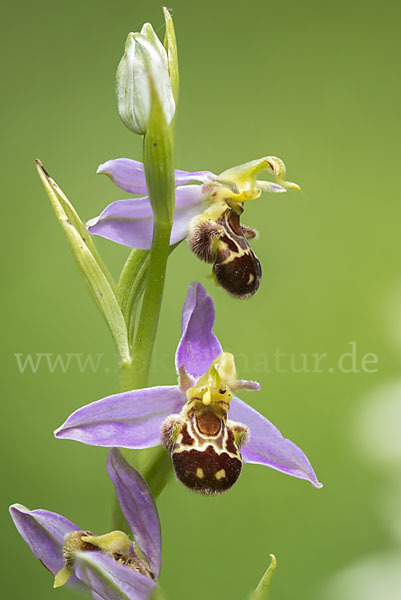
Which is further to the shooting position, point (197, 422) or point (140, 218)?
point (140, 218)

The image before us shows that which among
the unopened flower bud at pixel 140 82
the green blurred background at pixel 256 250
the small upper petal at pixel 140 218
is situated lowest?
the green blurred background at pixel 256 250

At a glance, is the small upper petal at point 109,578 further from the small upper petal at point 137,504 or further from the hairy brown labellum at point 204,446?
the hairy brown labellum at point 204,446

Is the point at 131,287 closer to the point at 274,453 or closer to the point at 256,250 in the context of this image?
the point at 274,453

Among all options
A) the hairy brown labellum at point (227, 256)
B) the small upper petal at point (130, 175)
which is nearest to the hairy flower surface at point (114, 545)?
the hairy brown labellum at point (227, 256)

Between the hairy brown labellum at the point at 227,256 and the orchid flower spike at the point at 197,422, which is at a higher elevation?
the hairy brown labellum at the point at 227,256

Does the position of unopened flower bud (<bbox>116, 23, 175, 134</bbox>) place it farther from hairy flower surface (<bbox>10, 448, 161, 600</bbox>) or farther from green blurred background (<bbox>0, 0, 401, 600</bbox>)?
green blurred background (<bbox>0, 0, 401, 600</bbox>)

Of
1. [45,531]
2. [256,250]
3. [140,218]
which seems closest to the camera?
[45,531]

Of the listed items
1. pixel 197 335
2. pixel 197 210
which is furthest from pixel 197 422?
pixel 197 210

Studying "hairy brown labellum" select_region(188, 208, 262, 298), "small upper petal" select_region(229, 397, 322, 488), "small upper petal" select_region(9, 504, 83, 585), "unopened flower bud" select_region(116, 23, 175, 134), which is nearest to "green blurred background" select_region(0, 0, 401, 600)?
"small upper petal" select_region(229, 397, 322, 488)
